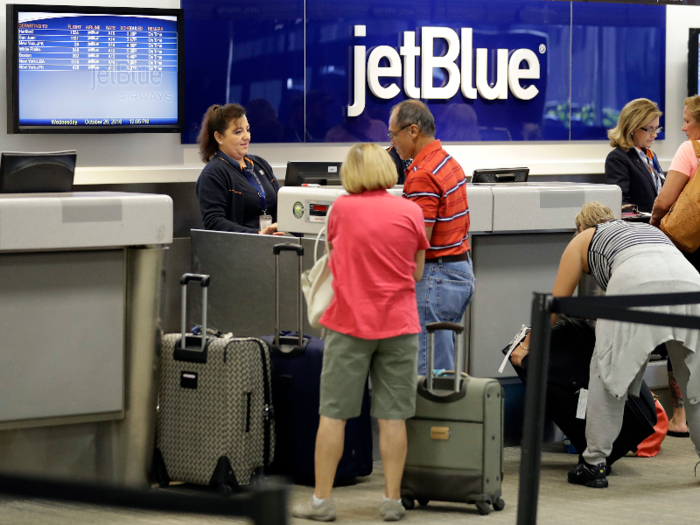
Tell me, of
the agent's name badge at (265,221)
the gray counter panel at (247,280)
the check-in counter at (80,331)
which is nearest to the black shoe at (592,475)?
the gray counter panel at (247,280)

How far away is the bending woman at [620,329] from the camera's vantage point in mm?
3752

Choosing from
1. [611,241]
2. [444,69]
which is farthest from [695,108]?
[444,69]

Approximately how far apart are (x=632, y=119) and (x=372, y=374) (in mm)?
3417

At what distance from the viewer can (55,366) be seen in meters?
3.52

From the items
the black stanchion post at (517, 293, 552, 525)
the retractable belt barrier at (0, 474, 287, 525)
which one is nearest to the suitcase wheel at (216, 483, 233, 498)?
the black stanchion post at (517, 293, 552, 525)

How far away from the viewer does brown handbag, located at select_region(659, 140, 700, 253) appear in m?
4.86

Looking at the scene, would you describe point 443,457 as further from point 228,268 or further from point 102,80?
point 102,80

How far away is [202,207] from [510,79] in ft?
11.2

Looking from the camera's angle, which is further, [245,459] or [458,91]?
[458,91]

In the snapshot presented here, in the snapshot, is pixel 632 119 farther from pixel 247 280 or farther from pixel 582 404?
pixel 247 280

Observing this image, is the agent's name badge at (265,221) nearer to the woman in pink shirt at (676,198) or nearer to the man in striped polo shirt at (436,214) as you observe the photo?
the man in striped polo shirt at (436,214)

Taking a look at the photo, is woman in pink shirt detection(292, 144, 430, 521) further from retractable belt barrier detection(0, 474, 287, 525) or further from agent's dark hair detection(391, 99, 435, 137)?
retractable belt barrier detection(0, 474, 287, 525)

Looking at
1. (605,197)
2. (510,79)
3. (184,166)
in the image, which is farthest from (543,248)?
(510,79)

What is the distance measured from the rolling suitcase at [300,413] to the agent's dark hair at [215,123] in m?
1.54
